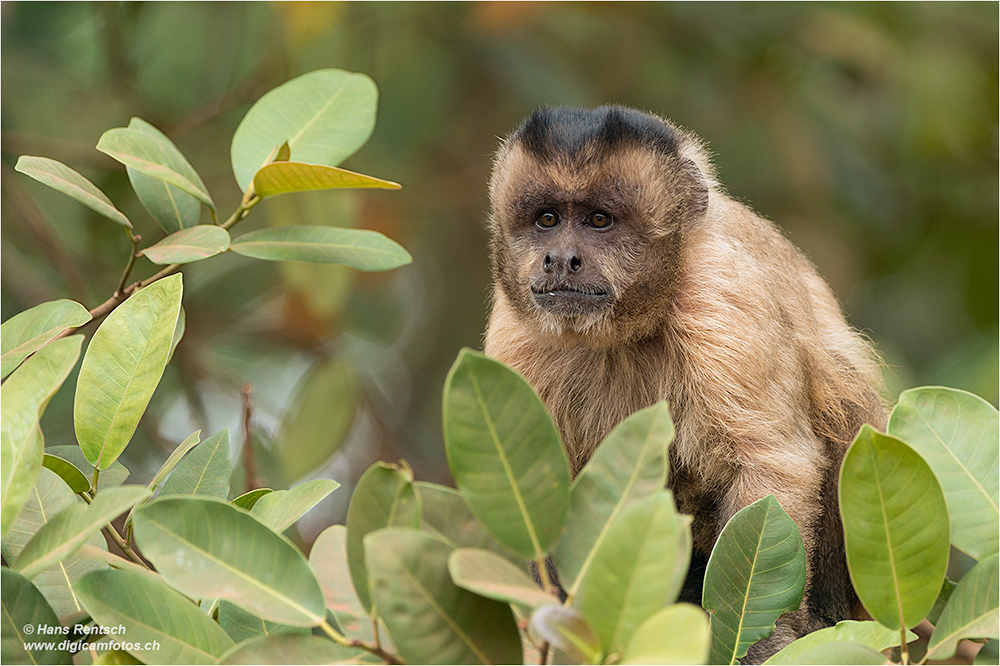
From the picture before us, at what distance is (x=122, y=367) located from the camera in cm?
Result: 158

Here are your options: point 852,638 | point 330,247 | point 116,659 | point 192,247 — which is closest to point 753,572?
point 852,638

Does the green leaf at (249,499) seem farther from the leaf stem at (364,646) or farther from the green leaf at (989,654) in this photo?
the green leaf at (989,654)

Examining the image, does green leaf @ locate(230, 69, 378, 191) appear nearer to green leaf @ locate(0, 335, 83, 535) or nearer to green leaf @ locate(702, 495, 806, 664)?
green leaf @ locate(0, 335, 83, 535)

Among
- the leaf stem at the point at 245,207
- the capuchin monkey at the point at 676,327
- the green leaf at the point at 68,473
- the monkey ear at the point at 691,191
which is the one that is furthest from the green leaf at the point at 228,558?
the monkey ear at the point at 691,191

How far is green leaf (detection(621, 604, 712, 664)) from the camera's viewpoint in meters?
0.92

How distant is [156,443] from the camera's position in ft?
15.5

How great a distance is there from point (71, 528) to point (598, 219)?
2005 mm

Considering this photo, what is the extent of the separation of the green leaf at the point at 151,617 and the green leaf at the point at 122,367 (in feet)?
1.08

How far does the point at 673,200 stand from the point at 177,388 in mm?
3392

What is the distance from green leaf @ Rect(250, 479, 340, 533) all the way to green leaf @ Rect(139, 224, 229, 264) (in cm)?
50

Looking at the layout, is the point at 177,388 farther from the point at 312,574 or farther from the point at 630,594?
the point at 630,594

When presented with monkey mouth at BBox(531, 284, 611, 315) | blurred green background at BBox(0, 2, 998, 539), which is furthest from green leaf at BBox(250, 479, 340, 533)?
blurred green background at BBox(0, 2, 998, 539)

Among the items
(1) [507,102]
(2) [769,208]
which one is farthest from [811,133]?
(1) [507,102]

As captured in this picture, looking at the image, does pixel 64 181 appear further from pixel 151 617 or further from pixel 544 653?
pixel 544 653
